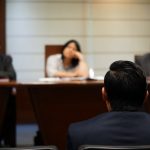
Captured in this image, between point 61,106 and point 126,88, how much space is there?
1.95 metres

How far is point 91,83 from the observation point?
336cm

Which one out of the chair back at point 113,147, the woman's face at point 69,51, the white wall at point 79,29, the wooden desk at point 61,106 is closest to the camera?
A: the chair back at point 113,147

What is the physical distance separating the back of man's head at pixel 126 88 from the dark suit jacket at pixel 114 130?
10cm

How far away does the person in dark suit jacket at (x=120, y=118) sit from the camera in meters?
1.36

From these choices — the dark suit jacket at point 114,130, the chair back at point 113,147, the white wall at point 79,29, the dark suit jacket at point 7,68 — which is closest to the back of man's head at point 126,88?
the dark suit jacket at point 114,130

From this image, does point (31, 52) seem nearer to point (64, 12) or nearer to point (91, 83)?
point (64, 12)

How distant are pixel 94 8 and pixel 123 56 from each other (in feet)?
3.21

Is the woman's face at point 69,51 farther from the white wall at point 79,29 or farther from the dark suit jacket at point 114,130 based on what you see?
the dark suit jacket at point 114,130

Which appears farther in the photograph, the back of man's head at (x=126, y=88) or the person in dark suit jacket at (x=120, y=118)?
the back of man's head at (x=126, y=88)

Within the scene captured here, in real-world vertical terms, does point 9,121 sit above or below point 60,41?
below

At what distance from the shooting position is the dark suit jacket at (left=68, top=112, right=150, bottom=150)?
4.44ft

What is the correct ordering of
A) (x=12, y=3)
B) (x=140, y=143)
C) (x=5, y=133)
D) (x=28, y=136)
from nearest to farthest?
(x=140, y=143), (x=5, y=133), (x=28, y=136), (x=12, y=3)

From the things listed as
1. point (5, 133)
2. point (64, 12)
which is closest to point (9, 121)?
point (5, 133)

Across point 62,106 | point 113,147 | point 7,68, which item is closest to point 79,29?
point 7,68
